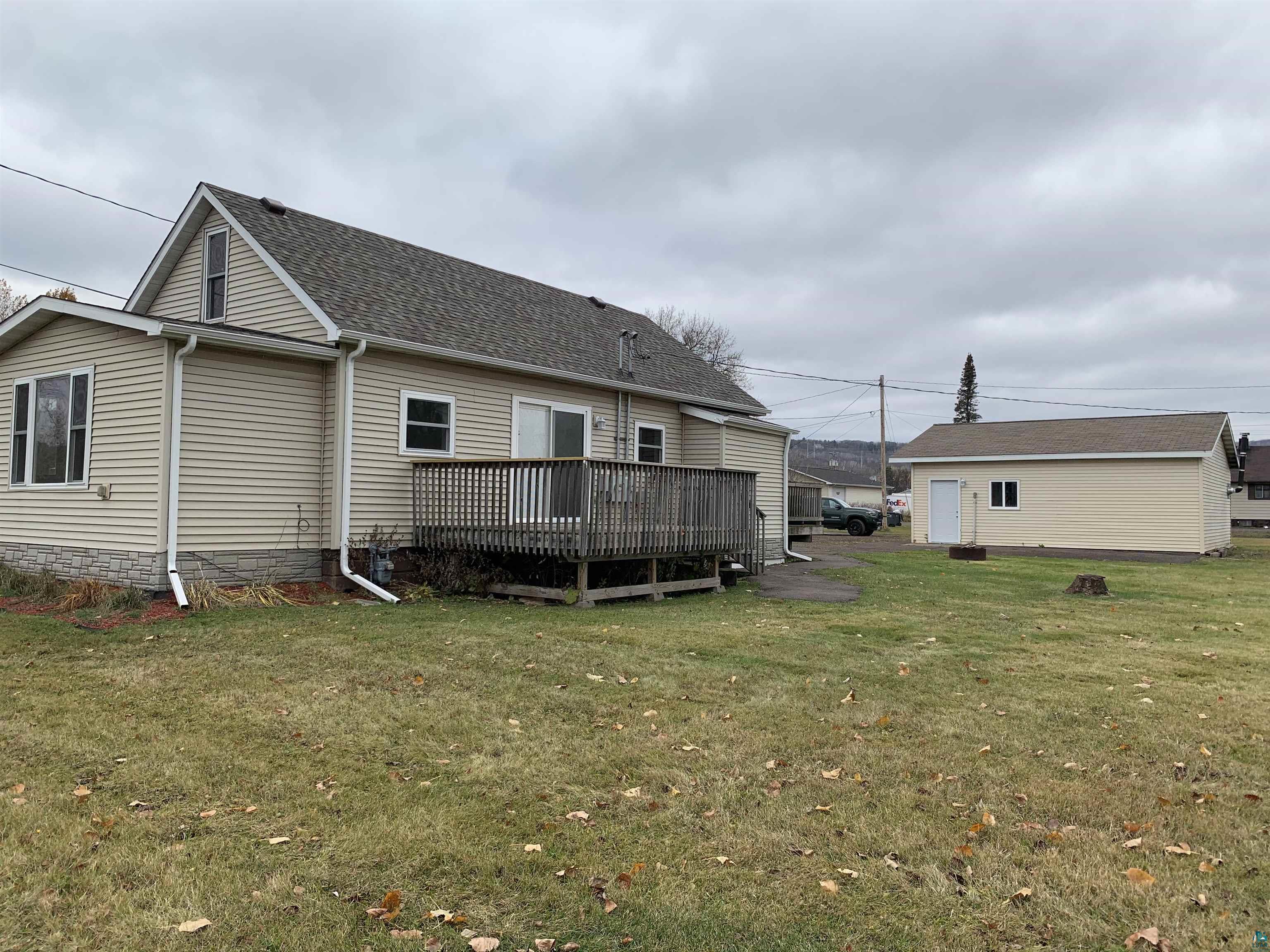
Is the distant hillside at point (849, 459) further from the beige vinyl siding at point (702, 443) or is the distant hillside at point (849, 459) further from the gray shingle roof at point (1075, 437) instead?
the beige vinyl siding at point (702, 443)

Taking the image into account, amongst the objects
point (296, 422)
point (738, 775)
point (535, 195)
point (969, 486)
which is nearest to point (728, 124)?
point (535, 195)

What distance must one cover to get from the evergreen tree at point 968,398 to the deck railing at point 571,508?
74.5 metres

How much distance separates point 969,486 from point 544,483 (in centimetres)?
2067

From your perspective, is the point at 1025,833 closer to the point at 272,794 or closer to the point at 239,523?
the point at 272,794

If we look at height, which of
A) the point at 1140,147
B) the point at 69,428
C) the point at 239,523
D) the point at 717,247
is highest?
the point at 717,247

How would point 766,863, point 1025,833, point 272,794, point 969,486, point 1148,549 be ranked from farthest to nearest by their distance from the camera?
point 969,486
point 1148,549
point 272,794
point 1025,833
point 766,863

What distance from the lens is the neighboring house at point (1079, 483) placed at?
77.7ft

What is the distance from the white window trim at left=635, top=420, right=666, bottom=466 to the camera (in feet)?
51.8

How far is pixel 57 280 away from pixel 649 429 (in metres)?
15.8

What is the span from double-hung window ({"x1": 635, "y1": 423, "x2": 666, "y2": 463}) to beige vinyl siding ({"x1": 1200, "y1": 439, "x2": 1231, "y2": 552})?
54.5 ft

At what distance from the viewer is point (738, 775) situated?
429 centimetres

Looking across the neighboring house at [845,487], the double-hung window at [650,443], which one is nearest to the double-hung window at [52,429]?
the double-hung window at [650,443]

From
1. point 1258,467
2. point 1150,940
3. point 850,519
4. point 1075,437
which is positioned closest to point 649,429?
point 1150,940

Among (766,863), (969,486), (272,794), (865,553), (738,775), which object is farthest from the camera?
(969,486)
